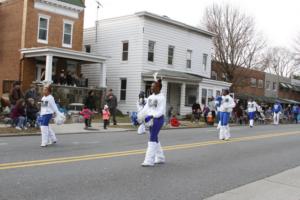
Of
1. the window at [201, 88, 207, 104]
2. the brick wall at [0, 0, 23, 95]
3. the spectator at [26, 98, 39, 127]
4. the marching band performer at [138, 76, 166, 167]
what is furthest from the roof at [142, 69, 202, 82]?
the marching band performer at [138, 76, 166, 167]

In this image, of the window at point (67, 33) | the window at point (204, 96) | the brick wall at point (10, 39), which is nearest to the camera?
the brick wall at point (10, 39)

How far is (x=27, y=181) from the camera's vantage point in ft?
24.1

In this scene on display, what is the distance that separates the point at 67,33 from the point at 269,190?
26.0 metres

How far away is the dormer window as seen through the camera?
29703 millimetres

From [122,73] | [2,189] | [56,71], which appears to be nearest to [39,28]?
[56,71]

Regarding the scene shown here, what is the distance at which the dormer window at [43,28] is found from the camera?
2970cm

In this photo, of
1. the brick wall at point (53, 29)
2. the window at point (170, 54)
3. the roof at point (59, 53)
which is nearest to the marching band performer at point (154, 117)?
the roof at point (59, 53)

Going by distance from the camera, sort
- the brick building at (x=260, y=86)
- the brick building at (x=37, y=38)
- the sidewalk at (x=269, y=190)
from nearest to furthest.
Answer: the sidewalk at (x=269, y=190) < the brick building at (x=37, y=38) < the brick building at (x=260, y=86)

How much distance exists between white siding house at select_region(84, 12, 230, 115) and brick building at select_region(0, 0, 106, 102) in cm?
293

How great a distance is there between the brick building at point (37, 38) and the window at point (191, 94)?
8485 mm

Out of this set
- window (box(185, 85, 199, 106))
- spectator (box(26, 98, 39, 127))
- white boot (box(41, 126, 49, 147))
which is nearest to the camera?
white boot (box(41, 126, 49, 147))

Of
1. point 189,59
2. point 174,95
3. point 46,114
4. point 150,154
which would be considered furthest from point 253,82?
point 150,154

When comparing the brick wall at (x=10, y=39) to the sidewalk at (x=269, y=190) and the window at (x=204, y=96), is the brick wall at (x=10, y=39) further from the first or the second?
the sidewalk at (x=269, y=190)

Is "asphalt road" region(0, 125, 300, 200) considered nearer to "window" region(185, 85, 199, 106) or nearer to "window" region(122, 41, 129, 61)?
"window" region(122, 41, 129, 61)
